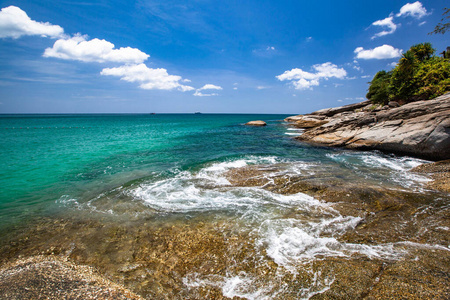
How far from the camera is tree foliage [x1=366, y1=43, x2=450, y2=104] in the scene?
83.3ft

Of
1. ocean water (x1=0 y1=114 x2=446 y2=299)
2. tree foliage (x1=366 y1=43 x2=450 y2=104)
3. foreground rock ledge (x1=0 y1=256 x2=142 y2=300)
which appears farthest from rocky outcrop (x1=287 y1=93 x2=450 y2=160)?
foreground rock ledge (x1=0 y1=256 x2=142 y2=300)

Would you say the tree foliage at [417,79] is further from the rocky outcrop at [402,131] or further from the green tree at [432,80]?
the rocky outcrop at [402,131]

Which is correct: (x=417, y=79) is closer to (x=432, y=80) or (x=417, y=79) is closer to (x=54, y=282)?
(x=432, y=80)

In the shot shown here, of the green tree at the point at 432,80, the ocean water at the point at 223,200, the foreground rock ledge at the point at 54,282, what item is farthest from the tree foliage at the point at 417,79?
the foreground rock ledge at the point at 54,282

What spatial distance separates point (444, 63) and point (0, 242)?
1887 inches

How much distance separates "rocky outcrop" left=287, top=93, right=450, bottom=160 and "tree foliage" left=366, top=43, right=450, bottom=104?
367 inches

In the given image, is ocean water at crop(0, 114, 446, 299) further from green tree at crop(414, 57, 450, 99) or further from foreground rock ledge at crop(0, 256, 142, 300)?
green tree at crop(414, 57, 450, 99)

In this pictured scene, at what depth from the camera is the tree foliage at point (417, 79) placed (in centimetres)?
2538

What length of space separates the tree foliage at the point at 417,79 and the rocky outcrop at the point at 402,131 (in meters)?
9.31

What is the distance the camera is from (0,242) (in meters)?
6.75

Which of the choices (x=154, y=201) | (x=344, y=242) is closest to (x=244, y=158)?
(x=154, y=201)

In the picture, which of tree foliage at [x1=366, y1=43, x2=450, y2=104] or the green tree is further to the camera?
tree foliage at [x1=366, y1=43, x2=450, y2=104]

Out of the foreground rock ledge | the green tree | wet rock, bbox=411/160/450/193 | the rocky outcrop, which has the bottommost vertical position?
the foreground rock ledge

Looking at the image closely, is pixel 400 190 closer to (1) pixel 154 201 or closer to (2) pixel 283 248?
(2) pixel 283 248
